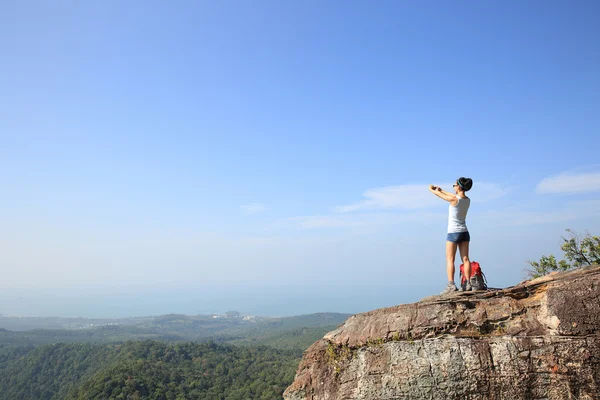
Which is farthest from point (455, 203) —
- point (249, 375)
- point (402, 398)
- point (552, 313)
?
point (249, 375)

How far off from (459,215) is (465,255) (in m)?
1.11

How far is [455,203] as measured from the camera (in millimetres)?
9117

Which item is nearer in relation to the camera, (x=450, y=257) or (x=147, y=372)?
(x=450, y=257)

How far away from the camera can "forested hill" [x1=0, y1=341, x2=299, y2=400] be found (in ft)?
229

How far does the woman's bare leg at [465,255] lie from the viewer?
9346mm

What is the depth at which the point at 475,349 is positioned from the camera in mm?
7531

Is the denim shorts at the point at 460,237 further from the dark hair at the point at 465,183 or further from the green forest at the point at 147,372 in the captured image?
the green forest at the point at 147,372

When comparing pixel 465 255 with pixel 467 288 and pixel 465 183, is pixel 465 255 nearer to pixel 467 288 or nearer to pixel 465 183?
pixel 467 288

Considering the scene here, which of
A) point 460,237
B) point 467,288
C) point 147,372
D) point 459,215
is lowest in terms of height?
point 147,372

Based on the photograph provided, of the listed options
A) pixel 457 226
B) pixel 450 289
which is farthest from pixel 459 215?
pixel 450 289

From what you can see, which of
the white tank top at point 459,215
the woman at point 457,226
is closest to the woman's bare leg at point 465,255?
the woman at point 457,226

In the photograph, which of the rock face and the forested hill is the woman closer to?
the rock face

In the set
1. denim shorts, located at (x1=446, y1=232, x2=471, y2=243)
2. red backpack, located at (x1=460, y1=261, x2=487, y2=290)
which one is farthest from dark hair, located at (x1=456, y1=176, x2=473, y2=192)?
red backpack, located at (x1=460, y1=261, x2=487, y2=290)

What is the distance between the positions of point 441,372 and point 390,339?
131cm
